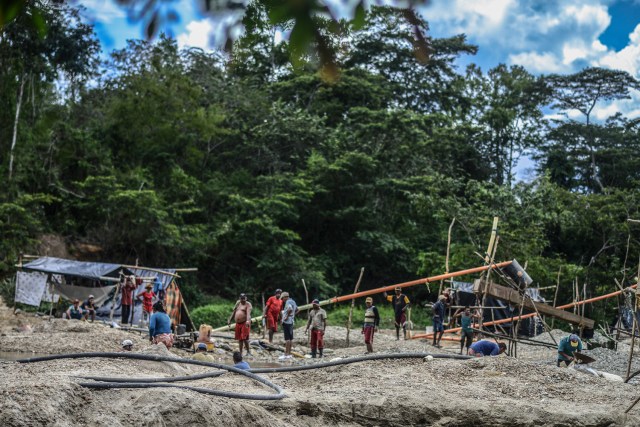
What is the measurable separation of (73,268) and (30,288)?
1.36 metres

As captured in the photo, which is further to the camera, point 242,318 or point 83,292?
point 83,292

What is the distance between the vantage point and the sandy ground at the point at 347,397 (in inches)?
298

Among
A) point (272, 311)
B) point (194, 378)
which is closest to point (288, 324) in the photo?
point (272, 311)

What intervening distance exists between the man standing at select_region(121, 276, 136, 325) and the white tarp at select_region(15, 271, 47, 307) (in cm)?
260

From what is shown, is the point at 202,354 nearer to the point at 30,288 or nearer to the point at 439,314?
the point at 439,314

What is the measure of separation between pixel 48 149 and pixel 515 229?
58.1ft

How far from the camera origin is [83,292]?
70.3 ft

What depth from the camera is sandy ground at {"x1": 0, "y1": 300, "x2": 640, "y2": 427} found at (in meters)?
7.56

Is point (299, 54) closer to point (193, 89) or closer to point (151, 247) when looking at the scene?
point (151, 247)

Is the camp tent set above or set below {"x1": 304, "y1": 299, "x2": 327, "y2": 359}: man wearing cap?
above

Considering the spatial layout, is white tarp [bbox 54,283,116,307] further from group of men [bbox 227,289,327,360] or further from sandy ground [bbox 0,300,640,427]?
sandy ground [bbox 0,300,640,427]

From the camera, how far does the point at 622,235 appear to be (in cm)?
2941

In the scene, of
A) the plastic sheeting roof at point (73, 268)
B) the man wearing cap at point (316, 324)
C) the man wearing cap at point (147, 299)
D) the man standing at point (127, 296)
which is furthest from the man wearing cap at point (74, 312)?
the man wearing cap at point (316, 324)

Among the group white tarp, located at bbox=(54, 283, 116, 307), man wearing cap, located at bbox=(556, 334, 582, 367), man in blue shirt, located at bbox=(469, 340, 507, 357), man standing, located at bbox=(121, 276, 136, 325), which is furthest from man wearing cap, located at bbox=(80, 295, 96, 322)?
man wearing cap, located at bbox=(556, 334, 582, 367)
